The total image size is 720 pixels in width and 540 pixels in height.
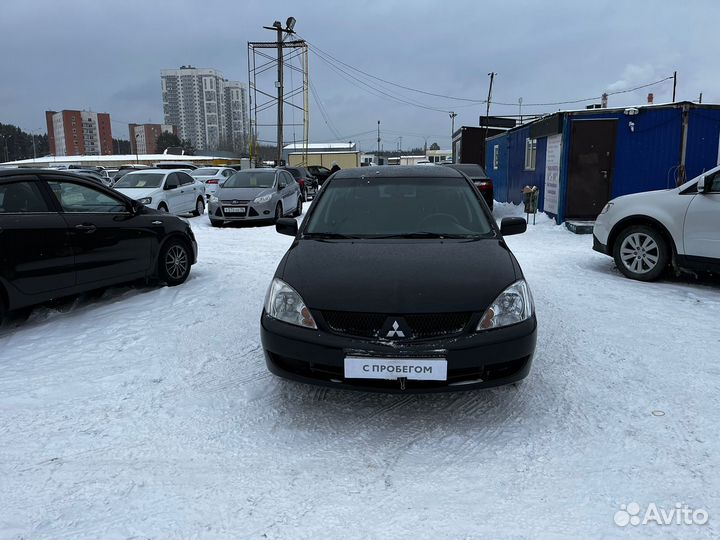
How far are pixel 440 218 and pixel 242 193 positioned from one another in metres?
10.3

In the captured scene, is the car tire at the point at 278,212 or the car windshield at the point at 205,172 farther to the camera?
the car windshield at the point at 205,172

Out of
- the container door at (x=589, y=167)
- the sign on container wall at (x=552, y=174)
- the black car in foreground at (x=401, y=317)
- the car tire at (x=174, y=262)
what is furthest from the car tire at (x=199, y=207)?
the black car in foreground at (x=401, y=317)

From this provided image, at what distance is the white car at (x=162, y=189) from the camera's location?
13.8m

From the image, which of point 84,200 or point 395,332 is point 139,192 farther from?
point 395,332

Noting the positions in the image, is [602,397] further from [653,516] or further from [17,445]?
[17,445]

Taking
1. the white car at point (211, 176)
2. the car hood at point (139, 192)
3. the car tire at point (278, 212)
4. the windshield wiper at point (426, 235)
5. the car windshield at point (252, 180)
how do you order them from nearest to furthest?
the windshield wiper at point (426, 235) < the car hood at point (139, 192) < the car tire at point (278, 212) < the car windshield at point (252, 180) < the white car at point (211, 176)

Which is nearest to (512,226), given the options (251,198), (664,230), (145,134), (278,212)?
(664,230)

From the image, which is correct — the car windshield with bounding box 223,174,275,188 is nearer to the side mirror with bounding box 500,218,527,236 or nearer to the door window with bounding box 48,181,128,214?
the door window with bounding box 48,181,128,214

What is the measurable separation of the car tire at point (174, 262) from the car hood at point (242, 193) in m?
6.79

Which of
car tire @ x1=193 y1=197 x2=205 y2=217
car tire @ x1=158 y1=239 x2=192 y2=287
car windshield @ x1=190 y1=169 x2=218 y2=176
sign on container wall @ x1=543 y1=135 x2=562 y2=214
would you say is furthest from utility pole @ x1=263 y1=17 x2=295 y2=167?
car tire @ x1=158 y1=239 x2=192 y2=287

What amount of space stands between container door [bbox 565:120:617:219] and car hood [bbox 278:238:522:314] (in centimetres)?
964

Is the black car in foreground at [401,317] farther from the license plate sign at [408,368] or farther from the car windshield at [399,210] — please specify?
the car windshield at [399,210]

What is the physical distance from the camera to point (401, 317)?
313cm

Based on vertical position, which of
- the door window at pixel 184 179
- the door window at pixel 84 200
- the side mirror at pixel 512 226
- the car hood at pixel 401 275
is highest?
the door window at pixel 184 179
